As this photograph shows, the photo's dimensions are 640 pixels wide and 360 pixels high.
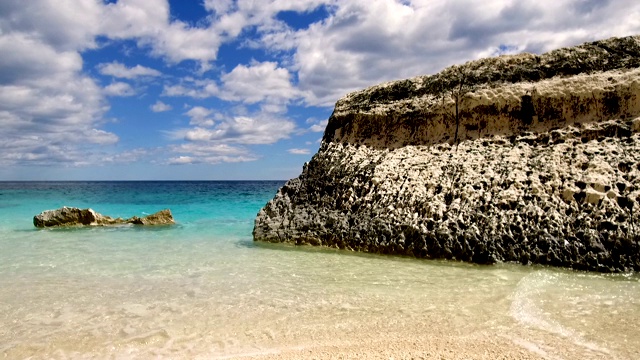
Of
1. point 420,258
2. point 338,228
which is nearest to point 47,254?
point 338,228

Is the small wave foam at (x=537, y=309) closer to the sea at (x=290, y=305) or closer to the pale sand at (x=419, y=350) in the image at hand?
the sea at (x=290, y=305)

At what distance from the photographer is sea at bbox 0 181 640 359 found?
4.64 m

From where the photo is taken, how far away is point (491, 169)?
9.21 metres

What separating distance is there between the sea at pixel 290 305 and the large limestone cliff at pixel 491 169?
65 centimetres

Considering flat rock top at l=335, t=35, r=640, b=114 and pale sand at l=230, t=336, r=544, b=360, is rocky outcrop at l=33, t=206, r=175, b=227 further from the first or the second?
pale sand at l=230, t=336, r=544, b=360

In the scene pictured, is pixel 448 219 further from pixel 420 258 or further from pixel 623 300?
pixel 623 300

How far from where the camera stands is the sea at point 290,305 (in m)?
4.64

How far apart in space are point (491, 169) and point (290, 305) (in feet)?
Answer: 18.5

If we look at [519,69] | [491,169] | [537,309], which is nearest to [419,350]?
[537,309]

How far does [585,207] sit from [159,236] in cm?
1156

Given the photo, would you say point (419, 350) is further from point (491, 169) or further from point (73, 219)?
point (73, 219)

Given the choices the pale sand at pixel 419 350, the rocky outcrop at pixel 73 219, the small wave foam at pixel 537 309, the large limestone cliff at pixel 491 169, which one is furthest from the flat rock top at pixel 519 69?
the rocky outcrop at pixel 73 219

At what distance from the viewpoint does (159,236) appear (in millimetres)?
13516

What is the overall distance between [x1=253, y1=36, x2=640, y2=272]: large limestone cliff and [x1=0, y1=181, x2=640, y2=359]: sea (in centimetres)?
65
